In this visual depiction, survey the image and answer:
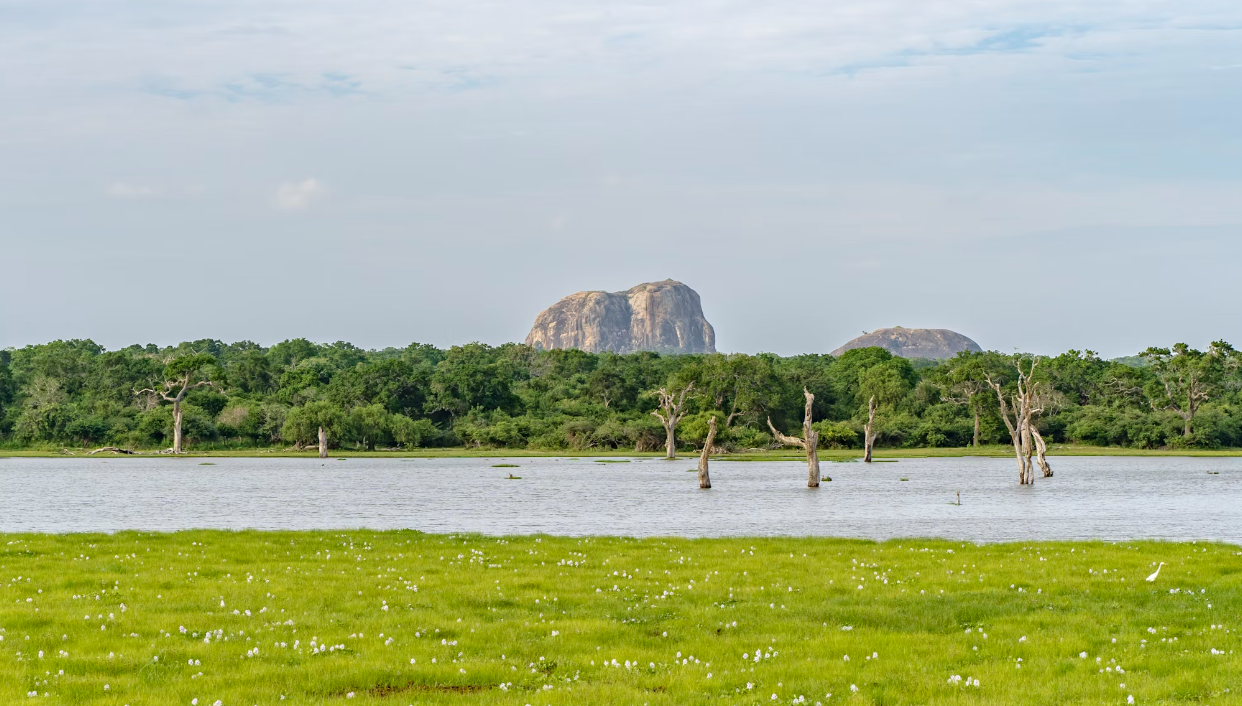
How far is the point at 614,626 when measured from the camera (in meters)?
18.3

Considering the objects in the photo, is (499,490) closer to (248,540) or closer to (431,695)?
(248,540)

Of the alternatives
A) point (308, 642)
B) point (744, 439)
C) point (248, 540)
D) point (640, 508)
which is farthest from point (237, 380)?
point (308, 642)

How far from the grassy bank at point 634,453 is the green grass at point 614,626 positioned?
99.9 metres

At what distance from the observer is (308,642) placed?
55.3ft

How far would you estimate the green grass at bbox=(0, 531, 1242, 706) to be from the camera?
14.2 metres

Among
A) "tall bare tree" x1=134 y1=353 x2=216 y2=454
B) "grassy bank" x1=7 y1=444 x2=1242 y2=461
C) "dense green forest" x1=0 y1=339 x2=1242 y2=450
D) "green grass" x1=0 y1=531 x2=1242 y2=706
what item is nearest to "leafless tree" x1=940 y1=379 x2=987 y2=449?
"dense green forest" x1=0 y1=339 x2=1242 y2=450

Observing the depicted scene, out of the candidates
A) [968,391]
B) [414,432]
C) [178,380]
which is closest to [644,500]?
[178,380]

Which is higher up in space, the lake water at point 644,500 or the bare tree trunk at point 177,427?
the bare tree trunk at point 177,427

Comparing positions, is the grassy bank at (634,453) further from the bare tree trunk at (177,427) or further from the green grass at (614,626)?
the green grass at (614,626)

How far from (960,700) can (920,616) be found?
6070 mm

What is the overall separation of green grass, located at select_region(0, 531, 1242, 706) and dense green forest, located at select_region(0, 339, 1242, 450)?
349ft

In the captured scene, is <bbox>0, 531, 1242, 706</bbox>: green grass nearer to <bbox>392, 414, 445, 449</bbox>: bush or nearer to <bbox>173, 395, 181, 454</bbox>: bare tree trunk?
<bbox>173, 395, 181, 454</bbox>: bare tree trunk

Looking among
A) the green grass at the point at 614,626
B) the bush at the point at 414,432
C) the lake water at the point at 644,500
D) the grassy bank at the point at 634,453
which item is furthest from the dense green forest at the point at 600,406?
the green grass at the point at 614,626

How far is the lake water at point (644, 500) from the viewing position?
45.2 meters
